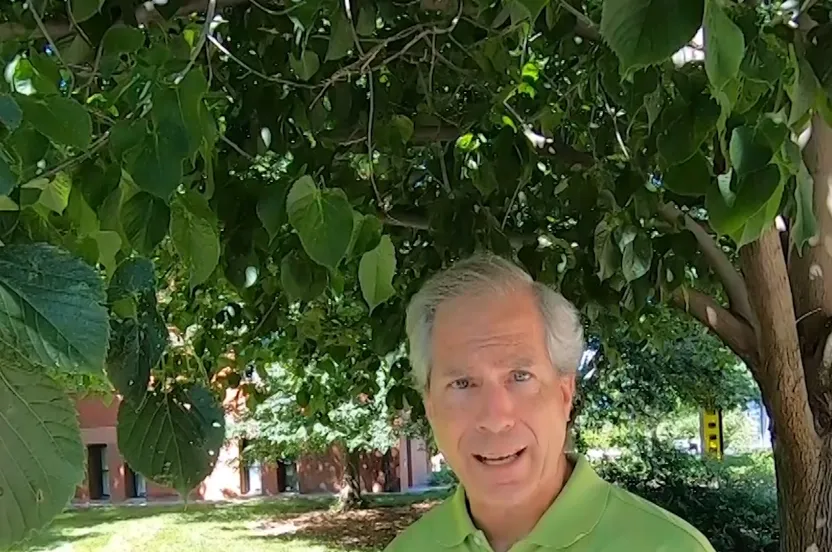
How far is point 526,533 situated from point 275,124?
3.65 ft

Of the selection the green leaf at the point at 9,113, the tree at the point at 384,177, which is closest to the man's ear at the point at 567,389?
the tree at the point at 384,177

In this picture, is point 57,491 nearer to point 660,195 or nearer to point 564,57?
point 660,195

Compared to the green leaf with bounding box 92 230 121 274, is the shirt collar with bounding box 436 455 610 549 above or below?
below

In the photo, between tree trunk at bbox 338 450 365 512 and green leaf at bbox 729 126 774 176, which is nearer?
green leaf at bbox 729 126 774 176

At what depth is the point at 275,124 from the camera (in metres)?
2.41

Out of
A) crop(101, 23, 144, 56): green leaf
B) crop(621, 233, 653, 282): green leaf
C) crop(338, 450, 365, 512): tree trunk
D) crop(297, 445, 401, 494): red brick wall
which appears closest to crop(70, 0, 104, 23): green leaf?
crop(101, 23, 144, 56): green leaf

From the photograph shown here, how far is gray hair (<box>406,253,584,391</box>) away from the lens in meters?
1.85

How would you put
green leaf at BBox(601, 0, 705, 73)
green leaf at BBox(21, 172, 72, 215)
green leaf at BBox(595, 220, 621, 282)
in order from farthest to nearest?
green leaf at BBox(595, 220, 621, 282), green leaf at BBox(21, 172, 72, 215), green leaf at BBox(601, 0, 705, 73)

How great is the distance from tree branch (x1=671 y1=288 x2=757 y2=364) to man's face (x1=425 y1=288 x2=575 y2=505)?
5.14 ft

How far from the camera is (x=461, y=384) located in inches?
71.4

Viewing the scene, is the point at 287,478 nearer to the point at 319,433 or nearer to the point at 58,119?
the point at 319,433

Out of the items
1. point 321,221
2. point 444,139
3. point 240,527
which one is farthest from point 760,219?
point 240,527

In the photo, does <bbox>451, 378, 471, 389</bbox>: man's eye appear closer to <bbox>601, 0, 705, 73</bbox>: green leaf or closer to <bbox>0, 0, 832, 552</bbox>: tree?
<bbox>0, 0, 832, 552</bbox>: tree

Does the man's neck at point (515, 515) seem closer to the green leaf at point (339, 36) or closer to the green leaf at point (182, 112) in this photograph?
the green leaf at point (339, 36)
